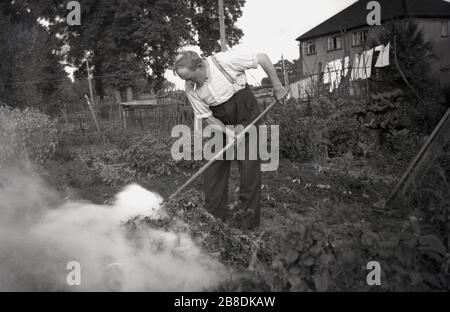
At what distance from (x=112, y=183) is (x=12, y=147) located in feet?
6.53

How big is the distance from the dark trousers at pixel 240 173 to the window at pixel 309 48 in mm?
31156

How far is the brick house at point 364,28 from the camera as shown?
28109 millimetres

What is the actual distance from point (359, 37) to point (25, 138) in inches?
1050

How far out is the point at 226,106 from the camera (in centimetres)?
414

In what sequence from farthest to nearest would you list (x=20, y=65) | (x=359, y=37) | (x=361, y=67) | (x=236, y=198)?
(x=359, y=37), (x=20, y=65), (x=361, y=67), (x=236, y=198)

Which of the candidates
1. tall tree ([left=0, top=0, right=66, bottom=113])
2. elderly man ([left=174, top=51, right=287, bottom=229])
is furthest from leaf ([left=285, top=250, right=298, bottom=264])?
tall tree ([left=0, top=0, right=66, bottom=113])

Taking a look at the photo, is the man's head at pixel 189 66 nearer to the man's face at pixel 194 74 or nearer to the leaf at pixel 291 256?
the man's face at pixel 194 74

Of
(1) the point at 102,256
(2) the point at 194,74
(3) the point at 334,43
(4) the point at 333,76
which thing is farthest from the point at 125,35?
(1) the point at 102,256

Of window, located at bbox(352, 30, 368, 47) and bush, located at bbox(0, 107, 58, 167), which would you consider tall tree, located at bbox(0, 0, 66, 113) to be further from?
window, located at bbox(352, 30, 368, 47)

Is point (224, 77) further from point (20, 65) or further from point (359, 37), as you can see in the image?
point (359, 37)

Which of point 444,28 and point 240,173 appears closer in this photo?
point 240,173

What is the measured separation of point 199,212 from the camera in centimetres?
371
